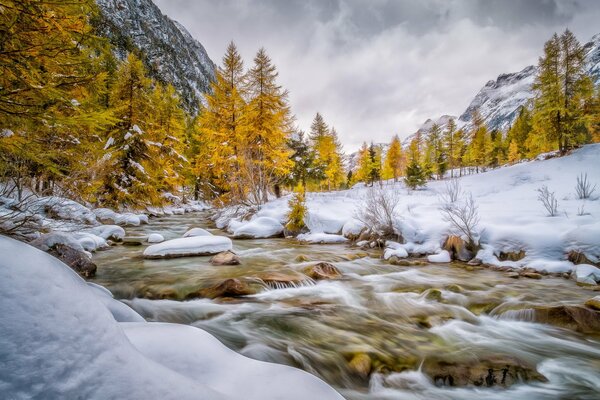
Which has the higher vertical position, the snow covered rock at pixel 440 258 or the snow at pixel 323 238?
the snow at pixel 323 238

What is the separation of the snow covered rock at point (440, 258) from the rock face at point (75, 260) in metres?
8.41

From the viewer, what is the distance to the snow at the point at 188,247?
7.69 metres

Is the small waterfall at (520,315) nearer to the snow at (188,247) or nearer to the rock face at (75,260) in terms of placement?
the snow at (188,247)

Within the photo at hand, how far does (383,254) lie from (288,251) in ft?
9.82

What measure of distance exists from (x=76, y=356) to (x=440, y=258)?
8.35 meters

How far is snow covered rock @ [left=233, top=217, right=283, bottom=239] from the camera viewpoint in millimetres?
12016

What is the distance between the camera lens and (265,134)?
18.1m

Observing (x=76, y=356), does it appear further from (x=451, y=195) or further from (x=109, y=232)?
(x=451, y=195)

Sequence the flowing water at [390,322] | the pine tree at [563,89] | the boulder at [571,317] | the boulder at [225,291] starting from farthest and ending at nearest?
the pine tree at [563,89], the boulder at [225,291], the boulder at [571,317], the flowing water at [390,322]

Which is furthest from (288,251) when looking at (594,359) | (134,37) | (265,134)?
→ (134,37)

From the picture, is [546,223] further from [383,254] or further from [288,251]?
[288,251]

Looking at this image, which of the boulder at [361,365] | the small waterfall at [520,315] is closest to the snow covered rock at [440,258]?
the small waterfall at [520,315]

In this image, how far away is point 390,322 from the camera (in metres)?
4.31

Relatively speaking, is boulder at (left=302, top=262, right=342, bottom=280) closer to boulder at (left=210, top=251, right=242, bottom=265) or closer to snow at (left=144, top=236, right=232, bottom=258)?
boulder at (left=210, top=251, right=242, bottom=265)
